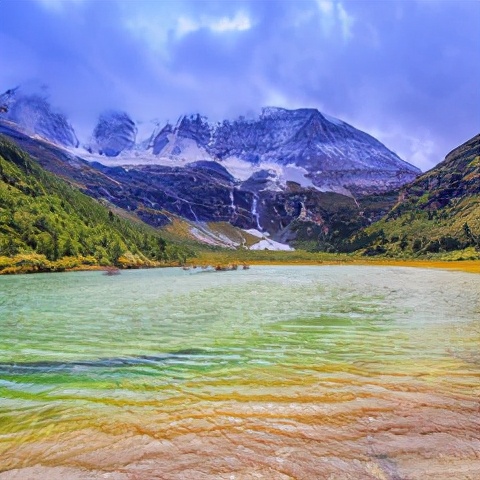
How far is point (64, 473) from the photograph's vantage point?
6.90m

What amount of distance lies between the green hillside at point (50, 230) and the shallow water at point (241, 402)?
269 feet

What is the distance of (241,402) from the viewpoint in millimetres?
10227

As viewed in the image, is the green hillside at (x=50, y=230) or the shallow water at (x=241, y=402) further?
the green hillside at (x=50, y=230)

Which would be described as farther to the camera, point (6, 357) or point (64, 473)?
point (6, 357)

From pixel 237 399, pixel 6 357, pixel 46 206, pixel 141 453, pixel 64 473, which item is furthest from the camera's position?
pixel 46 206

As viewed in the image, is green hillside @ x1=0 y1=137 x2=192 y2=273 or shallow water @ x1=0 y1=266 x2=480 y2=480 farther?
green hillside @ x1=0 y1=137 x2=192 y2=273

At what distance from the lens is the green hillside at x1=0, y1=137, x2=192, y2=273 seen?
101438 millimetres

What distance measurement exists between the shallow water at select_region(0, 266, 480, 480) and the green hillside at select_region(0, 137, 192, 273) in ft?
269

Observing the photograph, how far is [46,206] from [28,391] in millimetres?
138542

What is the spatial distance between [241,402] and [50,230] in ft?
395

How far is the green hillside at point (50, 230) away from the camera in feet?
333

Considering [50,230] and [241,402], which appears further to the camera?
[50,230]

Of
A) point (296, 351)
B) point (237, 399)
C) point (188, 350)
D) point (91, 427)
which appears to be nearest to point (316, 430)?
point (237, 399)

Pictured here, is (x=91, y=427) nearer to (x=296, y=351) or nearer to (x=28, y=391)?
(x=28, y=391)
